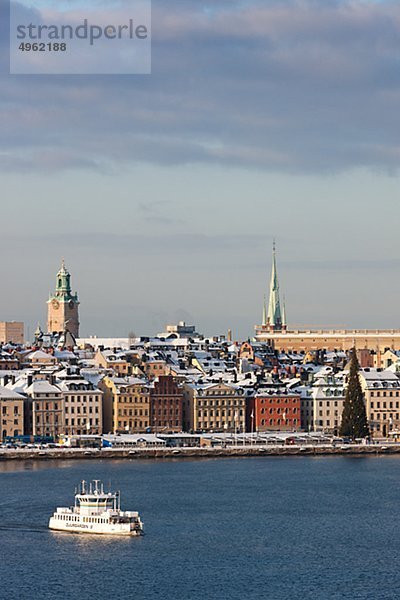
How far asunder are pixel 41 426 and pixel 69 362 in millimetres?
14246

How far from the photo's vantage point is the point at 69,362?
96.3 metres

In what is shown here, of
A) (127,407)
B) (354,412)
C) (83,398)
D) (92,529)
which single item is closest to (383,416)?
(354,412)

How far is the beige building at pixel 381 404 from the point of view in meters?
88.3

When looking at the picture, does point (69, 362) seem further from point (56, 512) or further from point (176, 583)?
point (176, 583)

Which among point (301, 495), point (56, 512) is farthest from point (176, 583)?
point (301, 495)

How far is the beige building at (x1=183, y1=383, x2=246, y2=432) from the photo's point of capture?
86.2m

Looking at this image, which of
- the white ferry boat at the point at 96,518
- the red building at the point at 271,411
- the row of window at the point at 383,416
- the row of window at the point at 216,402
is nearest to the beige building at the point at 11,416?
the row of window at the point at 216,402

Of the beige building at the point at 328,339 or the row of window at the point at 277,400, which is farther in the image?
the beige building at the point at 328,339

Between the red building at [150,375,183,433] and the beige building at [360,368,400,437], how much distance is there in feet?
28.9

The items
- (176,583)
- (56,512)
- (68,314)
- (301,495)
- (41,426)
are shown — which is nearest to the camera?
(176,583)

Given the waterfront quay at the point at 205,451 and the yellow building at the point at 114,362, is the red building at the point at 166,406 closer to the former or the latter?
the waterfront quay at the point at 205,451

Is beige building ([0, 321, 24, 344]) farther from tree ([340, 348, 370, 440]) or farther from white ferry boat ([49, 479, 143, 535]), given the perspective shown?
white ferry boat ([49, 479, 143, 535])

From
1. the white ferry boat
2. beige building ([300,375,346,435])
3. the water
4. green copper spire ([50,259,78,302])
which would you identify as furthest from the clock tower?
the white ferry boat

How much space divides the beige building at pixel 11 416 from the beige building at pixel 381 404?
16427 mm
